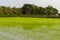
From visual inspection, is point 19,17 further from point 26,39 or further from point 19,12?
point 26,39

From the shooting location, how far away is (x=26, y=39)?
3.54 metres

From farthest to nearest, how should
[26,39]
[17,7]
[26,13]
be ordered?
1. [26,13]
2. [17,7]
3. [26,39]

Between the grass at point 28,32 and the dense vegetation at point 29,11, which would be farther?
the dense vegetation at point 29,11

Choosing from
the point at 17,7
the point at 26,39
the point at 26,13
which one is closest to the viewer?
the point at 26,39

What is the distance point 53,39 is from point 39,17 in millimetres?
3871

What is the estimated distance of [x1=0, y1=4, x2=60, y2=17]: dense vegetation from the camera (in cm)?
702

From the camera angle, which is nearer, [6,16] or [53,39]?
[53,39]

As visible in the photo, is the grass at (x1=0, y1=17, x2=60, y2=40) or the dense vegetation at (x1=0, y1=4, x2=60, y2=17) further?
the dense vegetation at (x1=0, y1=4, x2=60, y2=17)

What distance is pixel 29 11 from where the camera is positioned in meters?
6.98

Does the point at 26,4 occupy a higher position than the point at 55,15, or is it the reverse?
the point at 26,4

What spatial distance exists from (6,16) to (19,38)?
3914mm

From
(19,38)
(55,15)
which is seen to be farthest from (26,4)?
(19,38)

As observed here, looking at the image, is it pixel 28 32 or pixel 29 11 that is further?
pixel 29 11

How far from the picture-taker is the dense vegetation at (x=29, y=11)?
7.02 meters
